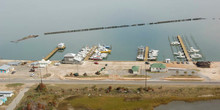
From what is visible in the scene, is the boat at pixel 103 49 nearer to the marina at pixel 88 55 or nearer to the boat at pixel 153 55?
the marina at pixel 88 55

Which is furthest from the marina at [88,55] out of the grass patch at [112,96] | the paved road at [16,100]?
the paved road at [16,100]

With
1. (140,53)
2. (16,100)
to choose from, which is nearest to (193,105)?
(16,100)

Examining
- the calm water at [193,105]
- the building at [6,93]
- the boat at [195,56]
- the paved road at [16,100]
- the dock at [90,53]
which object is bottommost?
the calm water at [193,105]

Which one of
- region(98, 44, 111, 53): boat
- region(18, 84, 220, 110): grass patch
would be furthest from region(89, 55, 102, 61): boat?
region(18, 84, 220, 110): grass patch

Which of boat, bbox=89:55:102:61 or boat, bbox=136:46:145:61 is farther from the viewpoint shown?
boat, bbox=136:46:145:61

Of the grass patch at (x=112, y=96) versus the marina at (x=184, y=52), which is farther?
the marina at (x=184, y=52)

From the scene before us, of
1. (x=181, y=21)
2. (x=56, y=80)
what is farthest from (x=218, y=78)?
(x=181, y=21)

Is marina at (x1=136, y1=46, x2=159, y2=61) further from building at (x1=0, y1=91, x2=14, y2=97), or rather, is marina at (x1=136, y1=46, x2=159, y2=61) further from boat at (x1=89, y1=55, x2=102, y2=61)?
building at (x1=0, y1=91, x2=14, y2=97)

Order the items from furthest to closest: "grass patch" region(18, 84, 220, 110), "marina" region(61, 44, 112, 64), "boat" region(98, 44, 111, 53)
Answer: "boat" region(98, 44, 111, 53) < "marina" region(61, 44, 112, 64) < "grass patch" region(18, 84, 220, 110)
